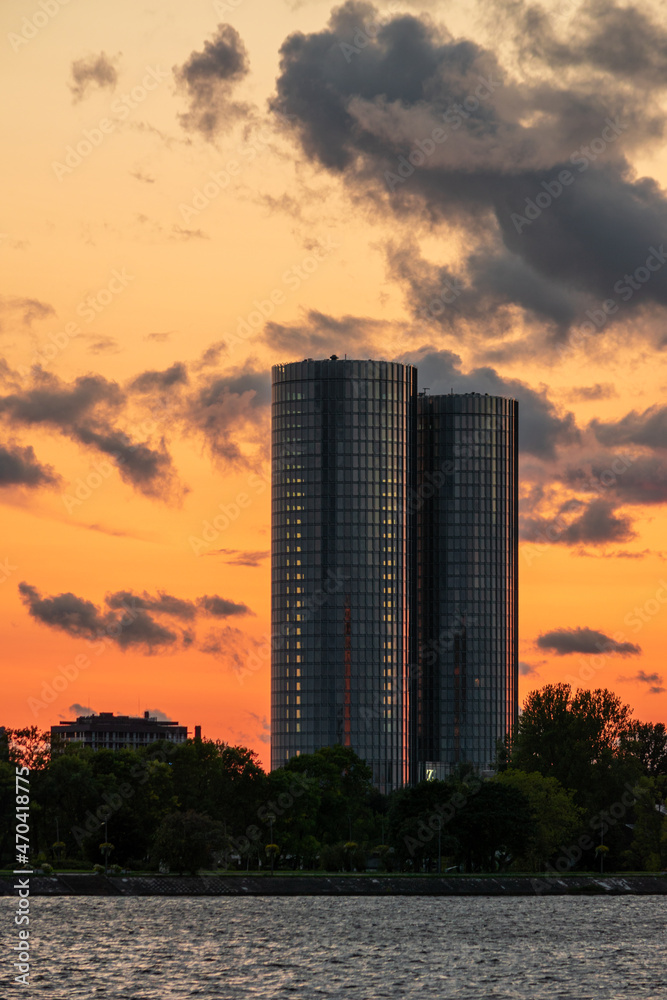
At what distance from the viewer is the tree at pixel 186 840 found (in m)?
182

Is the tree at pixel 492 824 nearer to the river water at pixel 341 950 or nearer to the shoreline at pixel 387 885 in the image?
the shoreline at pixel 387 885

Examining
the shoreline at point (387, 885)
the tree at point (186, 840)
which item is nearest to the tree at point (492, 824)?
the shoreline at point (387, 885)

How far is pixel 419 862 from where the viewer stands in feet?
645

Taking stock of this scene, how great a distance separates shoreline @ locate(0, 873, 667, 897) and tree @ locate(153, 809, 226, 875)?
213cm

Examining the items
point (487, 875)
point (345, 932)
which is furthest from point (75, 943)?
point (487, 875)

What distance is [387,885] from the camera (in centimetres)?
18588

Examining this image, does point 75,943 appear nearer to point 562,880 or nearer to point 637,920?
point 637,920

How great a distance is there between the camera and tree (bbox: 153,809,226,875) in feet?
597

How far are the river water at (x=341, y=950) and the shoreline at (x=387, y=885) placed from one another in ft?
41.6

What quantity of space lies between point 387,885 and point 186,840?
83.3ft

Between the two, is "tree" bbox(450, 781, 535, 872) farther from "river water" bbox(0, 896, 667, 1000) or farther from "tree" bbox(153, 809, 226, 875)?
"tree" bbox(153, 809, 226, 875)

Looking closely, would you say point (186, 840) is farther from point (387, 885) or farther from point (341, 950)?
point (341, 950)

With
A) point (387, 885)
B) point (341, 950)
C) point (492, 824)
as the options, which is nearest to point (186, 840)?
point (387, 885)

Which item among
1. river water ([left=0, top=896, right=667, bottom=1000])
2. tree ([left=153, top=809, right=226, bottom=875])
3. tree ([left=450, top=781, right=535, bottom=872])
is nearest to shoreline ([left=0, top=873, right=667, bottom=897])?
tree ([left=153, top=809, right=226, bottom=875])
